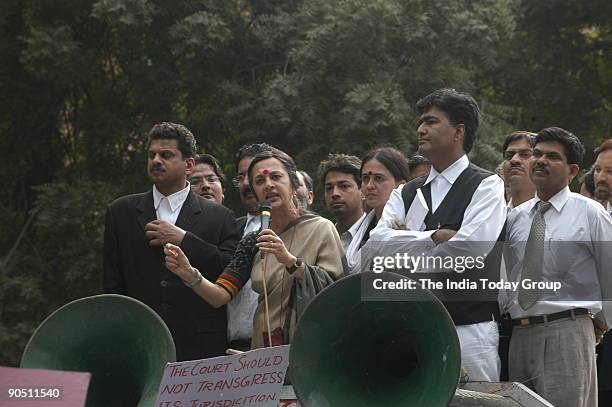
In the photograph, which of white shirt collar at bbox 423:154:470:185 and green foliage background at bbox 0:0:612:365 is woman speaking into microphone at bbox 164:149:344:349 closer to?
white shirt collar at bbox 423:154:470:185

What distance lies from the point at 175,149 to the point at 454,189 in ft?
6.04

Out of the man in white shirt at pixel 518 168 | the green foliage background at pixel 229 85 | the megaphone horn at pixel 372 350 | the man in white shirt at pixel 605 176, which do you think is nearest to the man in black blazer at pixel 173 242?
the megaphone horn at pixel 372 350

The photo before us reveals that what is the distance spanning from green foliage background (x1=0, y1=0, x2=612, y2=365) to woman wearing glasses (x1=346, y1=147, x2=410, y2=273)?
5479 mm

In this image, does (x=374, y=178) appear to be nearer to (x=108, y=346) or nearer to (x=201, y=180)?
(x=201, y=180)

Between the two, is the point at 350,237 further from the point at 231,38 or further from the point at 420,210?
the point at 231,38

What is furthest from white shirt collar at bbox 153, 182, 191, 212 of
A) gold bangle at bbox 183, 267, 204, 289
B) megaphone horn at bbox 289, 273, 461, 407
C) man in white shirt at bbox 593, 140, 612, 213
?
man in white shirt at bbox 593, 140, 612, 213

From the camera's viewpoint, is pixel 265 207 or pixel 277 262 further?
pixel 277 262

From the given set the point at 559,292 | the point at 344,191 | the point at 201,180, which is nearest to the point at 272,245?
the point at 559,292

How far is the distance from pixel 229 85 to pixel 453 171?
8948mm

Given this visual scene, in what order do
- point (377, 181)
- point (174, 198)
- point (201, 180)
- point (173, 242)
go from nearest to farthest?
point (173, 242) < point (174, 198) < point (377, 181) < point (201, 180)

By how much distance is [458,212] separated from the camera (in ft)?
20.3

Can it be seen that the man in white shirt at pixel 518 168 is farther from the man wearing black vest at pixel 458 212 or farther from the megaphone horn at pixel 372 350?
the megaphone horn at pixel 372 350

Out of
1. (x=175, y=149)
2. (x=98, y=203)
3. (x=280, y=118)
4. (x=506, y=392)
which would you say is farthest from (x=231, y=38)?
(x=506, y=392)

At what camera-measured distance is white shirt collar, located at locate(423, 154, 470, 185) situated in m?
6.33
